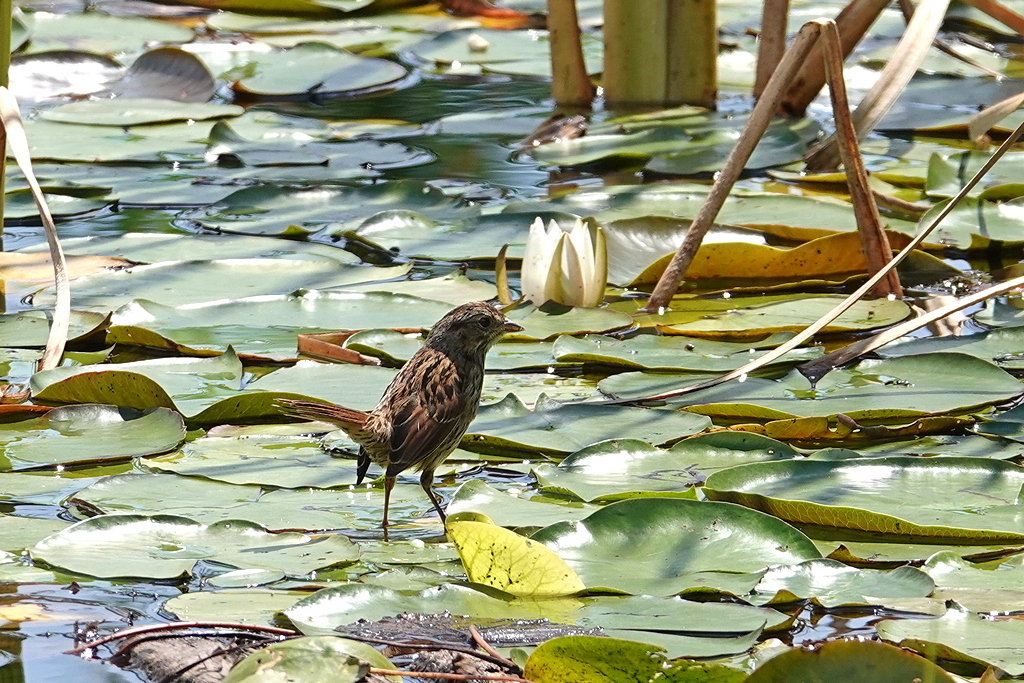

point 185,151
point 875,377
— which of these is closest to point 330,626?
point 875,377

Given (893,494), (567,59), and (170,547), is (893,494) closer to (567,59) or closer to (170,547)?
(170,547)

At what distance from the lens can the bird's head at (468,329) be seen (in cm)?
340

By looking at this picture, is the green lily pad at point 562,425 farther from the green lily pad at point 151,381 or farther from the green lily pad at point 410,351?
the green lily pad at point 151,381

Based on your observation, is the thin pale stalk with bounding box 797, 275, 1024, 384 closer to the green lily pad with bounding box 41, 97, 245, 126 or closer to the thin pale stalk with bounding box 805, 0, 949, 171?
the thin pale stalk with bounding box 805, 0, 949, 171

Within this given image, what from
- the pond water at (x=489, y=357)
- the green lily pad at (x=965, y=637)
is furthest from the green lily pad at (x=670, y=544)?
the green lily pad at (x=965, y=637)

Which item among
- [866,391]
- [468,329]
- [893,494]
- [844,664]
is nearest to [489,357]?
[468,329]

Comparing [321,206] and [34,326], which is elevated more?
[321,206]

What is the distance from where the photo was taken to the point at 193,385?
3.78 meters

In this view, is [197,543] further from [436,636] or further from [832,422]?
[832,422]

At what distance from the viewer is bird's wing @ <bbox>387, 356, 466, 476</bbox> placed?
297 cm

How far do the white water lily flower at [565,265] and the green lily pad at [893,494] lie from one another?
1.51m

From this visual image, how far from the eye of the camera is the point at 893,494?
9.64 feet

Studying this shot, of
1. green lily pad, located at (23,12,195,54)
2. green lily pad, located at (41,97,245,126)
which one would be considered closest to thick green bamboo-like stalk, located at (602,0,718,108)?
green lily pad, located at (41,97,245,126)

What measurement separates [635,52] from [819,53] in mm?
1123
